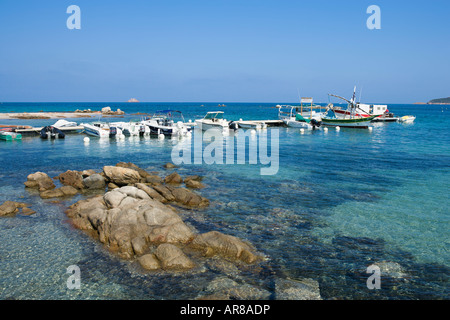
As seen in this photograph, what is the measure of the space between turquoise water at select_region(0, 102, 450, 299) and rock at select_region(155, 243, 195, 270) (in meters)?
0.43

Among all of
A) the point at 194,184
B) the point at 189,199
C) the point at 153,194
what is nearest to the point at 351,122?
the point at 194,184

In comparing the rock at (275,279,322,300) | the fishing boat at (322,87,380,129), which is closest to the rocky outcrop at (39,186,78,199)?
the rock at (275,279,322,300)

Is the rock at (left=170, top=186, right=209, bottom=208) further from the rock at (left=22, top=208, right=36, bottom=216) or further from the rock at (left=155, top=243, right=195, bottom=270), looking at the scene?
the rock at (left=22, top=208, right=36, bottom=216)

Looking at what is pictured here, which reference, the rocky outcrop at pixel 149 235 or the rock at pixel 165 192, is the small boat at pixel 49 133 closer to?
the rock at pixel 165 192

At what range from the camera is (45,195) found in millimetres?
16438

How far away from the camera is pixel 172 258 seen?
9594 mm

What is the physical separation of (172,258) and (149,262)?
69 centimetres

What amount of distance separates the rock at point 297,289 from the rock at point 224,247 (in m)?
1.48

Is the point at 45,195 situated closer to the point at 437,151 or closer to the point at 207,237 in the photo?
the point at 207,237

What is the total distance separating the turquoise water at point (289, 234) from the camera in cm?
863

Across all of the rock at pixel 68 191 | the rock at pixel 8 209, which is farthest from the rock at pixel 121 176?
the rock at pixel 8 209

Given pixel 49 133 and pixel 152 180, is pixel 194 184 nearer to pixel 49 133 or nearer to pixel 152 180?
pixel 152 180
